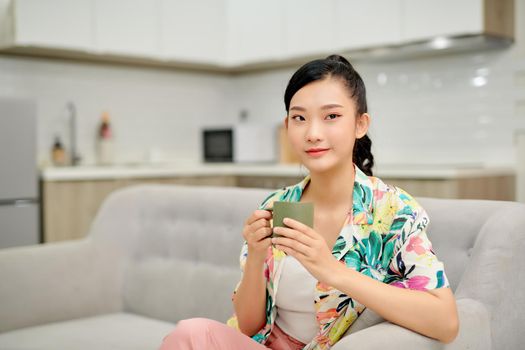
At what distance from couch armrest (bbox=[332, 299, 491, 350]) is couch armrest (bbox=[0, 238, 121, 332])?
4.53 feet

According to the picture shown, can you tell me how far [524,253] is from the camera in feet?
5.65

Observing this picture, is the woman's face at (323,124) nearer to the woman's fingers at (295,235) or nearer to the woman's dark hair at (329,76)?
the woman's dark hair at (329,76)

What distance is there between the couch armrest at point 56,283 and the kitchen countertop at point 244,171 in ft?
4.99

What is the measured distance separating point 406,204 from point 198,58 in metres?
4.15

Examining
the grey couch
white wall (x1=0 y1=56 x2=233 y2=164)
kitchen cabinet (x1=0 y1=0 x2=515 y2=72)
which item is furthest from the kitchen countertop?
the grey couch

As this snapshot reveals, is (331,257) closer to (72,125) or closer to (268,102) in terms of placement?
(72,125)

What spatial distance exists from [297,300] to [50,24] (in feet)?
11.7

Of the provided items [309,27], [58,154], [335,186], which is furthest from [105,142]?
[335,186]

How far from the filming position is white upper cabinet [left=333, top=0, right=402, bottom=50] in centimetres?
449

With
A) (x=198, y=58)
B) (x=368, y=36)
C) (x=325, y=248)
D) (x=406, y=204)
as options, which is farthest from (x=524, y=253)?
(x=198, y=58)

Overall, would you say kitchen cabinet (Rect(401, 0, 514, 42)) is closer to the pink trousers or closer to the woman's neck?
the woman's neck

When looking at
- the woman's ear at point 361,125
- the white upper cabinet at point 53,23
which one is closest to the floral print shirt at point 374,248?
the woman's ear at point 361,125

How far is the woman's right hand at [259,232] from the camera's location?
1486 mm

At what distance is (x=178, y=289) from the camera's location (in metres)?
2.42
